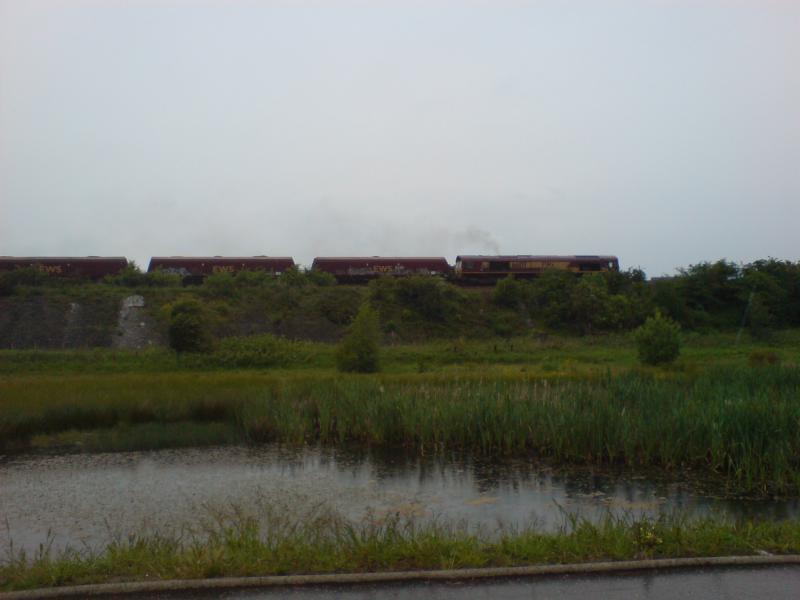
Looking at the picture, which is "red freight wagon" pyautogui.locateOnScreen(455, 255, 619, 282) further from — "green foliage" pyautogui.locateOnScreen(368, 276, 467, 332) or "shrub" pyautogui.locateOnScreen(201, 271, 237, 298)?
"shrub" pyautogui.locateOnScreen(201, 271, 237, 298)

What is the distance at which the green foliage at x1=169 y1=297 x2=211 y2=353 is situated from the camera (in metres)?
30.4

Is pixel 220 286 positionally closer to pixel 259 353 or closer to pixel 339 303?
pixel 339 303

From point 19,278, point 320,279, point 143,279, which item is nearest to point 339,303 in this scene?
point 320,279

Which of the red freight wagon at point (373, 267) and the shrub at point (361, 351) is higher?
the red freight wagon at point (373, 267)

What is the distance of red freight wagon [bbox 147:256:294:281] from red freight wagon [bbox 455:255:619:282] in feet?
41.0

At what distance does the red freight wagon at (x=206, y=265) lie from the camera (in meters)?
50.2

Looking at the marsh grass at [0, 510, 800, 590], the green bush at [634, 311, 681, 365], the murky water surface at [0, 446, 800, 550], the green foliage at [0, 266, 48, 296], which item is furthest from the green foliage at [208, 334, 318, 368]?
the marsh grass at [0, 510, 800, 590]

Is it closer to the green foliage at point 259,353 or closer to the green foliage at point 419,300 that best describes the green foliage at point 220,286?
the green foliage at point 419,300

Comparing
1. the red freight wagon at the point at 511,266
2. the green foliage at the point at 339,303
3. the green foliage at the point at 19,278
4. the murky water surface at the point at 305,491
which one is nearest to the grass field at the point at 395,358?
the green foliage at the point at 339,303

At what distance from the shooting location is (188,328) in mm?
30359

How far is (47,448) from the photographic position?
1639 cm

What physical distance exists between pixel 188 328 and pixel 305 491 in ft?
64.7

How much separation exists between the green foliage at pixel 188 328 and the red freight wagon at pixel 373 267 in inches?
775

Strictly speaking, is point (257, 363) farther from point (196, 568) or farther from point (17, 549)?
point (196, 568)
